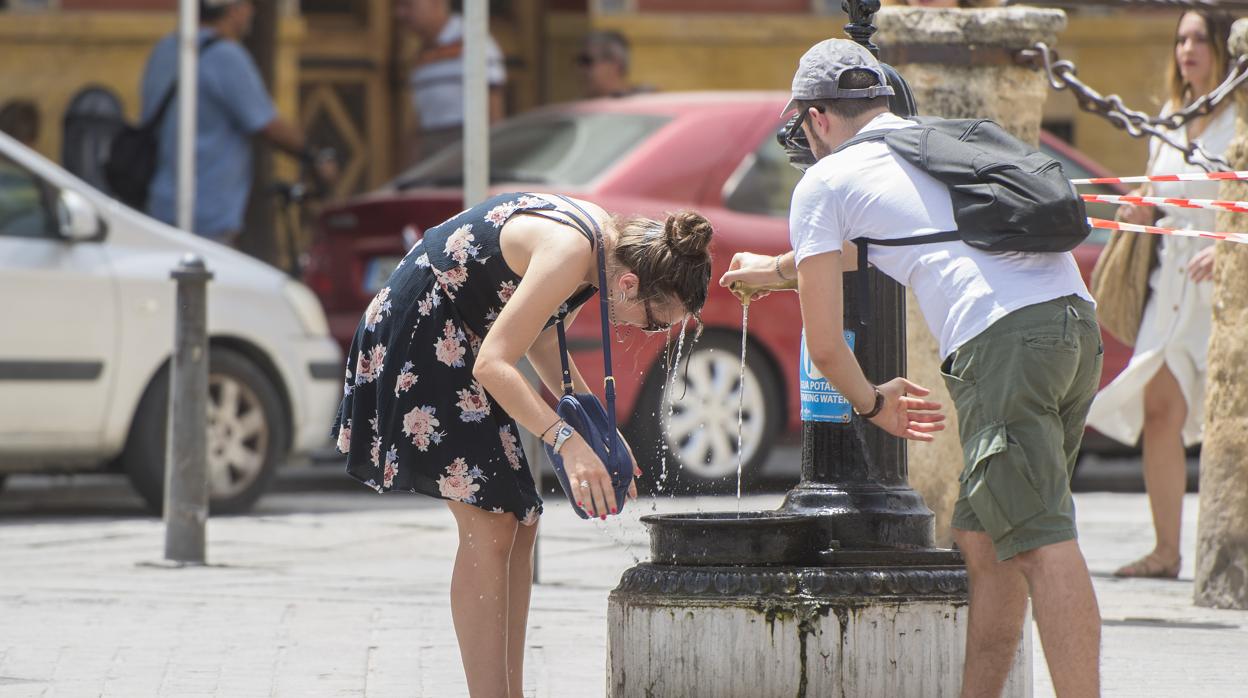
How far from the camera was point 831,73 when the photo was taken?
4684mm

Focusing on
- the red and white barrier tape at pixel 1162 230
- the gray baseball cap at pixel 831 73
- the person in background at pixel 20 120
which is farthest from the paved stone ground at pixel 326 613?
the person in background at pixel 20 120

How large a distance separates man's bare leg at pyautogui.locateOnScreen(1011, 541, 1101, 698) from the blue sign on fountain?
788 mm

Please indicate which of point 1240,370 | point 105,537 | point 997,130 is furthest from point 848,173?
point 105,537

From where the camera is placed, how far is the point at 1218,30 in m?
7.70

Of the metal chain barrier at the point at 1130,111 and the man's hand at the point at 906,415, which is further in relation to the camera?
the metal chain barrier at the point at 1130,111

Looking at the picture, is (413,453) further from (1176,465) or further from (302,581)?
(1176,465)

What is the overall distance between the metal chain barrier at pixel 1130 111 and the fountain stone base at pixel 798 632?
268 centimetres

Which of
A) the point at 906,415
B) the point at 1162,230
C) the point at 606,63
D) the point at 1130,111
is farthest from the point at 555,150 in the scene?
the point at 906,415

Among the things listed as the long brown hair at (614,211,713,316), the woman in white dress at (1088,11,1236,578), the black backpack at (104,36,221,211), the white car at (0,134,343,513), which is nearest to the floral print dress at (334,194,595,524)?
the long brown hair at (614,211,713,316)

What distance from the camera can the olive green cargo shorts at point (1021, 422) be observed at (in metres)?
4.45

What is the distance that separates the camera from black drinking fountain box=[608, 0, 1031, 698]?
188 inches

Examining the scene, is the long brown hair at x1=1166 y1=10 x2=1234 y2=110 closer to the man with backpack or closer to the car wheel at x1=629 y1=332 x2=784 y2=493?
the car wheel at x1=629 y1=332 x2=784 y2=493

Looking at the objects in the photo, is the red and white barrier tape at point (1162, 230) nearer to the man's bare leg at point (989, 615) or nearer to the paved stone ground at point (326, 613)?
the paved stone ground at point (326, 613)

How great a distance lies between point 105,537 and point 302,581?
1.59 metres
